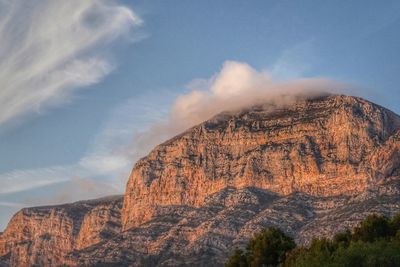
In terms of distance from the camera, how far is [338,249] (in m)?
114

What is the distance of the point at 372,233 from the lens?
140m

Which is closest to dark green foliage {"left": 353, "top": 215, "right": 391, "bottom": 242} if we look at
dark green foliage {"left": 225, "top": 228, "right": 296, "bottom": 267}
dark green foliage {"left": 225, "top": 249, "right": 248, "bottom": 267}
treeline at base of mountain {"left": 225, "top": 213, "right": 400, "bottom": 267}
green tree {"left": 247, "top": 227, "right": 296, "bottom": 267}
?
treeline at base of mountain {"left": 225, "top": 213, "right": 400, "bottom": 267}

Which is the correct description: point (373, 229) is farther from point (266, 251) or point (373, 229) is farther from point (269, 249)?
point (266, 251)

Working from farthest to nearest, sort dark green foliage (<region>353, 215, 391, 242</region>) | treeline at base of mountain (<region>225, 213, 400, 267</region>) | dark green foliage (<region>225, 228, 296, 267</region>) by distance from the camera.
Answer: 1. dark green foliage (<region>225, 228, 296, 267</region>)
2. dark green foliage (<region>353, 215, 391, 242</region>)
3. treeline at base of mountain (<region>225, 213, 400, 267</region>)

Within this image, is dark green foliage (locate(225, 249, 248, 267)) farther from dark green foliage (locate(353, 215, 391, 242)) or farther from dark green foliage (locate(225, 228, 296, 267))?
dark green foliage (locate(353, 215, 391, 242))

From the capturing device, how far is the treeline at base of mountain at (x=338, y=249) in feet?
331

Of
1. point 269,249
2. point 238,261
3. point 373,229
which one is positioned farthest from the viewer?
point 238,261

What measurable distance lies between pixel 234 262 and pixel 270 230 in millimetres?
11037

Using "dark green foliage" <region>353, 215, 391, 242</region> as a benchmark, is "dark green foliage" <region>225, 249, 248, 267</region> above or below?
below

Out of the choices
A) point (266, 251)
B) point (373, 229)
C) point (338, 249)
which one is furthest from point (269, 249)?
point (338, 249)

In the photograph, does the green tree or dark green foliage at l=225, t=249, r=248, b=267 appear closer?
the green tree

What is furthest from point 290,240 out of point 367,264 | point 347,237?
point 367,264

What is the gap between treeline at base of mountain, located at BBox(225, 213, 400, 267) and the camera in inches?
3971

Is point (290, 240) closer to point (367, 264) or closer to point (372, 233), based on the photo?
point (372, 233)
